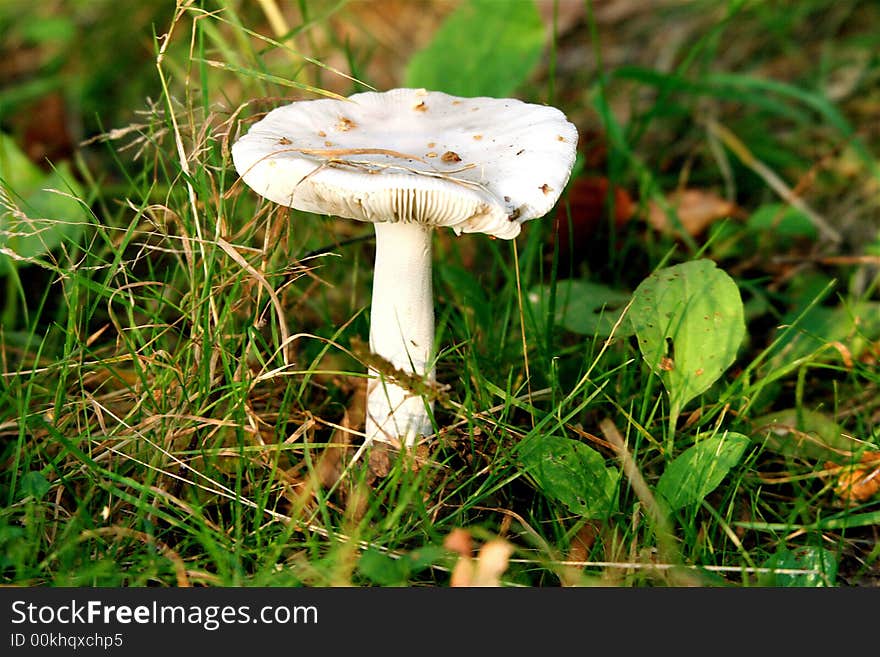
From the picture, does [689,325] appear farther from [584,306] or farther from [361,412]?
[361,412]

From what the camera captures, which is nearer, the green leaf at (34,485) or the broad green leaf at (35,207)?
the green leaf at (34,485)

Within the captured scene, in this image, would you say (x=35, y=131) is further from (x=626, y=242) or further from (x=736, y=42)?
(x=736, y=42)

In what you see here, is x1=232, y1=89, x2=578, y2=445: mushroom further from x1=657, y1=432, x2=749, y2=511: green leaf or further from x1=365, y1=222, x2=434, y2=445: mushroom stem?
x1=657, y1=432, x2=749, y2=511: green leaf

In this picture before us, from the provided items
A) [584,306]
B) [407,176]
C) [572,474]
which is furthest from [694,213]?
[407,176]

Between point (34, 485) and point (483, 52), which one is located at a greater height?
→ point (483, 52)

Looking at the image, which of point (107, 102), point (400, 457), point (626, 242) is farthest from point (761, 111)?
point (107, 102)

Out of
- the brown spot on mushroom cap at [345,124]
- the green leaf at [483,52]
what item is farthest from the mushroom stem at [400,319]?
the green leaf at [483,52]

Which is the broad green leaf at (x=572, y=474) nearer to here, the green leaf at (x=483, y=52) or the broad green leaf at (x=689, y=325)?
the broad green leaf at (x=689, y=325)
